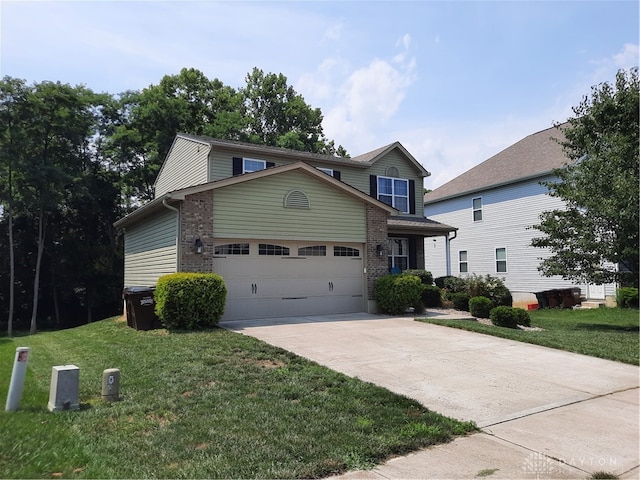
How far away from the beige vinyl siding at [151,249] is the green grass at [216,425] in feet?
19.0

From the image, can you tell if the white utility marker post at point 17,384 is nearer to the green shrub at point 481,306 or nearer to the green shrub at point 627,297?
the green shrub at point 481,306

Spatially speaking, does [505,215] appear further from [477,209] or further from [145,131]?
[145,131]

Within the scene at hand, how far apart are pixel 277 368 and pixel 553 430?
3873mm

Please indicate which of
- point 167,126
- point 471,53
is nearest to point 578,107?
point 471,53

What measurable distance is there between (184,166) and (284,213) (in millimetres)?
7607

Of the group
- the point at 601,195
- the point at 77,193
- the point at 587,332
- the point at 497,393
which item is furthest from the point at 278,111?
the point at 497,393

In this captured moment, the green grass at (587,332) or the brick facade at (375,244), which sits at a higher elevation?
the brick facade at (375,244)

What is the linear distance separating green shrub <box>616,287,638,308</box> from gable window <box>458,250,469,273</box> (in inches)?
353

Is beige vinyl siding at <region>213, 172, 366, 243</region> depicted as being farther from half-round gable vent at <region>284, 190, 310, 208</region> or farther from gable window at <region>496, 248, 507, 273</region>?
gable window at <region>496, 248, 507, 273</region>

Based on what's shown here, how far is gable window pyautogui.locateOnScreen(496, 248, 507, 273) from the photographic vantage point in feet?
76.1

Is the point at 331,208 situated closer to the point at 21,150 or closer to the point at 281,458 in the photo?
the point at 281,458

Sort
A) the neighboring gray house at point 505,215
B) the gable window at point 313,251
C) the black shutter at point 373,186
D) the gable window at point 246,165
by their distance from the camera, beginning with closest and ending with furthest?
the gable window at point 313,251 → the gable window at point 246,165 → the black shutter at point 373,186 → the neighboring gray house at point 505,215

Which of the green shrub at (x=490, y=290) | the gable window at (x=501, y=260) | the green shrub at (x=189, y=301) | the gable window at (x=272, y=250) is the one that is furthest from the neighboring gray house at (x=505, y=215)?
the green shrub at (x=189, y=301)

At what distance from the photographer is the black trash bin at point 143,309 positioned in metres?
11.5
